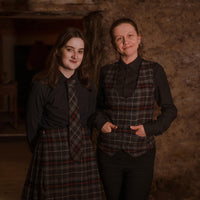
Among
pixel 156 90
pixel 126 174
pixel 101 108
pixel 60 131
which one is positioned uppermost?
pixel 156 90

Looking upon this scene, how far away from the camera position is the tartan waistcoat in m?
1.76

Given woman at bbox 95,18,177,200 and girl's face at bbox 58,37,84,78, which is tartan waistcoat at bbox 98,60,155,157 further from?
girl's face at bbox 58,37,84,78

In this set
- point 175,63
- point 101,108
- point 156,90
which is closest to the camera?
point 156,90

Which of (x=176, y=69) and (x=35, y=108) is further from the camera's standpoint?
(x=176, y=69)

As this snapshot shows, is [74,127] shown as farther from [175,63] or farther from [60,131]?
[175,63]

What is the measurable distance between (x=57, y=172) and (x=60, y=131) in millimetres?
251

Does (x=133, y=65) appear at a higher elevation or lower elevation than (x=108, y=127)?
higher

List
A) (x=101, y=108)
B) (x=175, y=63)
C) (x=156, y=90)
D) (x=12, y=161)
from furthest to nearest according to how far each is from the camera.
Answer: (x=12, y=161)
(x=175, y=63)
(x=101, y=108)
(x=156, y=90)

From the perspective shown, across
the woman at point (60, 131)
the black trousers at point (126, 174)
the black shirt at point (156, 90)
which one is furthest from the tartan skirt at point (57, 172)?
the black shirt at point (156, 90)

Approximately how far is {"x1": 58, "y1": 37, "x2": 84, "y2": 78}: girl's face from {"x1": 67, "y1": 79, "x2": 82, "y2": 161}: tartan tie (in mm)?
125

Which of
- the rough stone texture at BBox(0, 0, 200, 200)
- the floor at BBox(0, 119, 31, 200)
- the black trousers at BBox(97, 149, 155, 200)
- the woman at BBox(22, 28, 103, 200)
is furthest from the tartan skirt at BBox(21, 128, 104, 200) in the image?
the floor at BBox(0, 119, 31, 200)

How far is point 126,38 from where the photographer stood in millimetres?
1750

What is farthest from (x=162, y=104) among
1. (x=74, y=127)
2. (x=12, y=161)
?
(x=12, y=161)

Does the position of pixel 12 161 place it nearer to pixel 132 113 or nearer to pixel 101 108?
pixel 101 108
